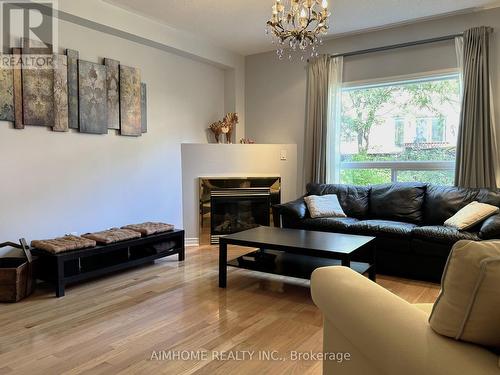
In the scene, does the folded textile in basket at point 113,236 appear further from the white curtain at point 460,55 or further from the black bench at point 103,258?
the white curtain at point 460,55

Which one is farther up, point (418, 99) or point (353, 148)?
point (418, 99)

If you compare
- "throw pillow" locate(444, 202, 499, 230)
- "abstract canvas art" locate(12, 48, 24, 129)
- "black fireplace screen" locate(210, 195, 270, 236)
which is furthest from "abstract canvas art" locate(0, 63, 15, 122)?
"throw pillow" locate(444, 202, 499, 230)

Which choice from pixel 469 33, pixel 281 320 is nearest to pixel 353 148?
pixel 469 33

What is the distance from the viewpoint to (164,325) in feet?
8.27

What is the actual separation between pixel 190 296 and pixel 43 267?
1.30 metres

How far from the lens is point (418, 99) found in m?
4.53

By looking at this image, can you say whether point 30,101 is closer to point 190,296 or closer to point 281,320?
point 190,296

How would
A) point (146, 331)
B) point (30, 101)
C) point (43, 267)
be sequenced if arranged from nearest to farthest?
1. point (146, 331)
2. point (43, 267)
3. point (30, 101)

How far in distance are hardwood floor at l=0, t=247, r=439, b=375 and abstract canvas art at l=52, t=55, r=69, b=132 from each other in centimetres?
156

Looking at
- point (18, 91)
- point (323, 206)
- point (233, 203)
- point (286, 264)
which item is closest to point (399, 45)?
point (323, 206)

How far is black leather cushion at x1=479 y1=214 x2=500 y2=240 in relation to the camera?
3.11 metres

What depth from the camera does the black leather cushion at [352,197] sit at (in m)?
4.38

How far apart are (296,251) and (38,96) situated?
2737mm

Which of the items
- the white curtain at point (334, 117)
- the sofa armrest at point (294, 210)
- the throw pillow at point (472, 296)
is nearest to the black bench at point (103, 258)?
the sofa armrest at point (294, 210)
